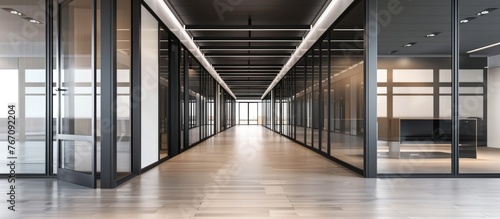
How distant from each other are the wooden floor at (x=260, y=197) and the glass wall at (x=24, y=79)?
0.49 metres

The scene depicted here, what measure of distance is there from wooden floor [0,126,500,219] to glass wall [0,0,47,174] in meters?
0.49

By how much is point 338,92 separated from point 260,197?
431 cm

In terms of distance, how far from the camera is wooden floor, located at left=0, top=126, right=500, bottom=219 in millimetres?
3887

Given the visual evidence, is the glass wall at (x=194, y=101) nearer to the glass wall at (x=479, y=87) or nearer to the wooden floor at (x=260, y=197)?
the wooden floor at (x=260, y=197)

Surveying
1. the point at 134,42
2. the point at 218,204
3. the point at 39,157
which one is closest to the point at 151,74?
the point at 134,42

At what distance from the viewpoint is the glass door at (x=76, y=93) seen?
5.29 m

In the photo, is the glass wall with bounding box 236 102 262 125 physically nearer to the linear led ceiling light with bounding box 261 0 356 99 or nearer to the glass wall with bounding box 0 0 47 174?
the linear led ceiling light with bounding box 261 0 356 99

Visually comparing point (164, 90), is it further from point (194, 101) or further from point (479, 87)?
point (479, 87)

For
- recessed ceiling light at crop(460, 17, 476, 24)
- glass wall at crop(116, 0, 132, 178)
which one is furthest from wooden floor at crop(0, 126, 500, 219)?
recessed ceiling light at crop(460, 17, 476, 24)

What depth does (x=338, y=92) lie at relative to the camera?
8156mm

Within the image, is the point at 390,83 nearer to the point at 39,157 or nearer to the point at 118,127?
the point at 118,127

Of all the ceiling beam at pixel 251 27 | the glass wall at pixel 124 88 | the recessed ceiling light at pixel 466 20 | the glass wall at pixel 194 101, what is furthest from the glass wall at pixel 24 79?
the recessed ceiling light at pixel 466 20

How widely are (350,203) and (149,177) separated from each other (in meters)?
3.37

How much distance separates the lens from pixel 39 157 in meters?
6.09
